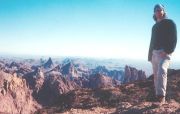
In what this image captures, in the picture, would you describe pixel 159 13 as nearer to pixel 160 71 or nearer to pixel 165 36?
pixel 165 36

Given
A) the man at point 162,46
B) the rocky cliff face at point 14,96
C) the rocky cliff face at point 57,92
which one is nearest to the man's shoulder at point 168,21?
the man at point 162,46

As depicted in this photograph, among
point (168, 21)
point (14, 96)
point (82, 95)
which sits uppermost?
point (168, 21)

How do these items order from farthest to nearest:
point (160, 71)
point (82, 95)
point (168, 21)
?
point (82, 95) < point (168, 21) < point (160, 71)

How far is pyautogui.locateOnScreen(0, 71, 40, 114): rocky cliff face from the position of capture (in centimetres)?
9444

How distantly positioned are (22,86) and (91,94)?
89073mm

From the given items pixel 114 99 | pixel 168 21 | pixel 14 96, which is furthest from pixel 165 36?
pixel 14 96

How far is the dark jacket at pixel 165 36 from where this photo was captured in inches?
356

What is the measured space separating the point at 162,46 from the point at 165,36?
30 centimetres

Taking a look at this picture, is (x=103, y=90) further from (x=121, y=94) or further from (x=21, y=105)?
(x=21, y=105)

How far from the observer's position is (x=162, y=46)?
30.0ft

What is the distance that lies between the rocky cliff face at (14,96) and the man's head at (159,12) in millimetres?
86448

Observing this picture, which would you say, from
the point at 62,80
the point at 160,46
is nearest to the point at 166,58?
the point at 160,46

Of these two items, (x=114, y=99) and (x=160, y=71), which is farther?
(x=114, y=99)

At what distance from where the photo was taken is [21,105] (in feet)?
324
